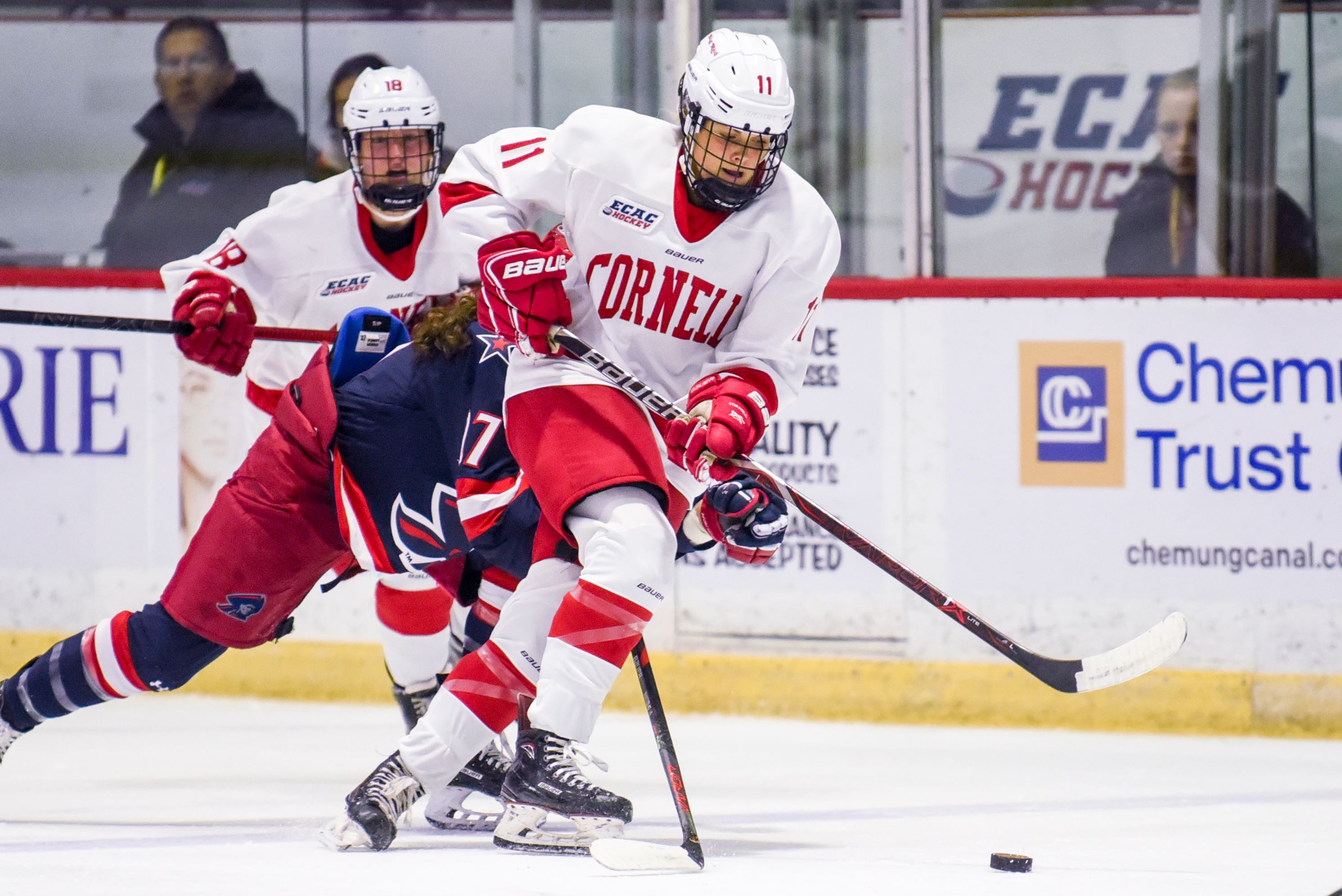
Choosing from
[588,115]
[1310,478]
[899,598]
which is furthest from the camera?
[899,598]

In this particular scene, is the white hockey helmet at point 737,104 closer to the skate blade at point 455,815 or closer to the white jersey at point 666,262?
the white jersey at point 666,262

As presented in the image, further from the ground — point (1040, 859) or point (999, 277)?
point (999, 277)

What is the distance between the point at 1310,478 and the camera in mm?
3594

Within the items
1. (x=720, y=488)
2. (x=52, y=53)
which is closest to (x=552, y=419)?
(x=720, y=488)

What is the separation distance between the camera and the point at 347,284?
3.28 metres

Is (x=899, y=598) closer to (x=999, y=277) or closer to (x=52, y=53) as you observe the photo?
(x=999, y=277)

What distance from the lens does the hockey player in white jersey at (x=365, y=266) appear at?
3.12 metres

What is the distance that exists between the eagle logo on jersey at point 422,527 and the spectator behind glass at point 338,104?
2.02 meters

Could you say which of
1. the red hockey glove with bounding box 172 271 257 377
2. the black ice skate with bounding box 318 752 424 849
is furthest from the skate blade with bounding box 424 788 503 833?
the red hockey glove with bounding box 172 271 257 377

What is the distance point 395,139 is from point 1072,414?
156cm

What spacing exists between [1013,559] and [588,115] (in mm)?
1710

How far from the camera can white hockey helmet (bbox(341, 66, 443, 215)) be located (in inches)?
123

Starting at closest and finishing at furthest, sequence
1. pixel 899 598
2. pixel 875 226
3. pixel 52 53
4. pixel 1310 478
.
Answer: pixel 1310 478 → pixel 899 598 → pixel 875 226 → pixel 52 53

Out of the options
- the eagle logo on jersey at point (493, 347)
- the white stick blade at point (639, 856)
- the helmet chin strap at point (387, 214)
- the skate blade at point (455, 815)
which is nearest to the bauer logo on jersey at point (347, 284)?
the helmet chin strap at point (387, 214)
